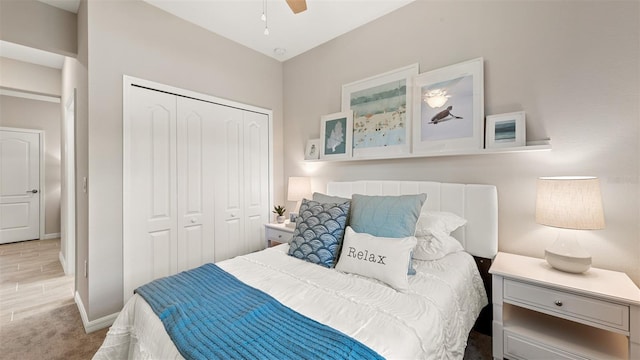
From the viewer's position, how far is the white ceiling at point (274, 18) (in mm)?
2354

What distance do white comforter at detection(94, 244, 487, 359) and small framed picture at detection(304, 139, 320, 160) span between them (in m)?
1.57

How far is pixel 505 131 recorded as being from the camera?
1836 millimetres

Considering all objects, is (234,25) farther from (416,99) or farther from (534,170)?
(534,170)

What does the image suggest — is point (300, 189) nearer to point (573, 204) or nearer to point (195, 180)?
point (195, 180)

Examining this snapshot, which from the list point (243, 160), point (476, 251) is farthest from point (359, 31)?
point (476, 251)

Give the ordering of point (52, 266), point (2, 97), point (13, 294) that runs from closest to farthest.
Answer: point (13, 294) < point (52, 266) < point (2, 97)

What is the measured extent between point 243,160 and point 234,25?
146 cm

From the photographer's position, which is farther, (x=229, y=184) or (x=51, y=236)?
(x=51, y=236)

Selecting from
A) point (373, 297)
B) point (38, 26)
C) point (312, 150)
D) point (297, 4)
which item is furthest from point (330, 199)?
point (38, 26)

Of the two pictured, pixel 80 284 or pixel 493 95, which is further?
pixel 80 284

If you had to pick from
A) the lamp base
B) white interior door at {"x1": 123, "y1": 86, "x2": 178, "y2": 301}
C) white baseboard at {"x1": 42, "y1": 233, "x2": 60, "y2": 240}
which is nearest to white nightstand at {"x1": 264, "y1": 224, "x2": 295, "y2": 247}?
white interior door at {"x1": 123, "y1": 86, "x2": 178, "y2": 301}

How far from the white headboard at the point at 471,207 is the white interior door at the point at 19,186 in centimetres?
665

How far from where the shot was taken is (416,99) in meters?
2.26

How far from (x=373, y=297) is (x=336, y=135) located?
6.32ft
